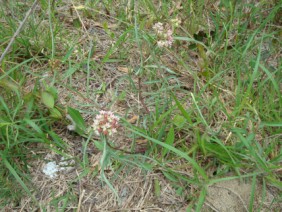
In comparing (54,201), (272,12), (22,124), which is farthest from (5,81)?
(272,12)

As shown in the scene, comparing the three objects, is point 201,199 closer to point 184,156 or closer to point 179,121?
point 184,156

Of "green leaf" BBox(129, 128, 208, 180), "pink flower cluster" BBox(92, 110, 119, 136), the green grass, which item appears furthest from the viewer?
the green grass

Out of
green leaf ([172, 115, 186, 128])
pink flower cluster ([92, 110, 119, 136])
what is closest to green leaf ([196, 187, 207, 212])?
green leaf ([172, 115, 186, 128])

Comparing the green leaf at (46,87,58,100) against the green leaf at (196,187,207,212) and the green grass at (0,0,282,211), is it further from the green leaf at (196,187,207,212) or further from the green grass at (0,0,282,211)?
the green leaf at (196,187,207,212)

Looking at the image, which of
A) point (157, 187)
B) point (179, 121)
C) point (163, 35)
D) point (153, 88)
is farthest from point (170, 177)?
point (163, 35)

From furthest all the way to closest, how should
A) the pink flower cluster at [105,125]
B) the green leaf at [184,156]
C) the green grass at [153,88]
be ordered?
the green grass at [153,88] → the green leaf at [184,156] → the pink flower cluster at [105,125]

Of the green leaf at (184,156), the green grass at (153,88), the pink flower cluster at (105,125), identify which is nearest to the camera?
the pink flower cluster at (105,125)

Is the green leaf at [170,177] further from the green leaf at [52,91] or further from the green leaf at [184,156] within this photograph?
the green leaf at [52,91]

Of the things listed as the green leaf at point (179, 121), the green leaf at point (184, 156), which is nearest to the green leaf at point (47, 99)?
the green leaf at point (184, 156)

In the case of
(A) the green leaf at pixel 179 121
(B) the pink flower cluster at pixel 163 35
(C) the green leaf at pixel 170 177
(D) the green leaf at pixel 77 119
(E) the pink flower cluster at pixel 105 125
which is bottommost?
(C) the green leaf at pixel 170 177
